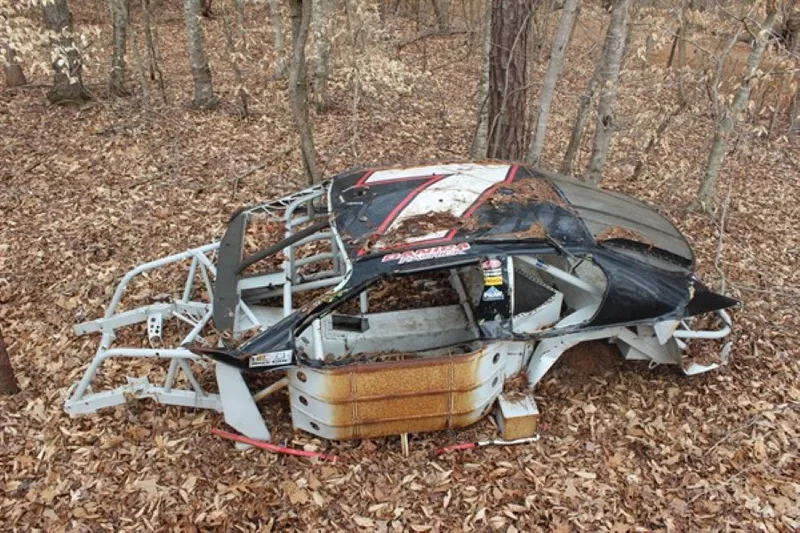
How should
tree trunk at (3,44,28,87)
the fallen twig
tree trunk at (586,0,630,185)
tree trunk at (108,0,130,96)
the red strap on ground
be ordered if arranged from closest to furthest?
the red strap on ground < tree trunk at (586,0,630,185) < tree trunk at (108,0,130,96) < tree trunk at (3,44,28,87) < the fallen twig

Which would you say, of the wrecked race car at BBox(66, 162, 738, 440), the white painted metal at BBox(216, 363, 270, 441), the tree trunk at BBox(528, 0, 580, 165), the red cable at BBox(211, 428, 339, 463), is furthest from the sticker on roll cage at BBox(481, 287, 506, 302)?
the tree trunk at BBox(528, 0, 580, 165)

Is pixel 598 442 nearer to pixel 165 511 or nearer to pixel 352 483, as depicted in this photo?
pixel 352 483

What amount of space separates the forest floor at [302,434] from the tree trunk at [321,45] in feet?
6.04

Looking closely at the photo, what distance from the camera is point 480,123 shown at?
24.2ft

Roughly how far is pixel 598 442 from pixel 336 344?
83.5 inches

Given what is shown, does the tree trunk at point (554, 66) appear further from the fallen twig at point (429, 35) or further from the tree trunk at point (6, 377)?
the fallen twig at point (429, 35)

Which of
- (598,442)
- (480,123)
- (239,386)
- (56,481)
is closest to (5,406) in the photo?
(56,481)

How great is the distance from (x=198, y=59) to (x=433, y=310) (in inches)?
260

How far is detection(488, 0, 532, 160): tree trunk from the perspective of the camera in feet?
19.4

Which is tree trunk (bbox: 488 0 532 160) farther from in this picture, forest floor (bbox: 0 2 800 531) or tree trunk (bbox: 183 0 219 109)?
tree trunk (bbox: 183 0 219 109)

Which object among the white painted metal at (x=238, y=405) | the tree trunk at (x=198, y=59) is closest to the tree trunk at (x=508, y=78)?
the white painted metal at (x=238, y=405)

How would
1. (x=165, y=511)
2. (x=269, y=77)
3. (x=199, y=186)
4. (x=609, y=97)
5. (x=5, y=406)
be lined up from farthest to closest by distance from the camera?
(x=269, y=77) < (x=199, y=186) < (x=609, y=97) < (x=5, y=406) < (x=165, y=511)

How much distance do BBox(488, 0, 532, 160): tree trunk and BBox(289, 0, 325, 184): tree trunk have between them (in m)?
2.03

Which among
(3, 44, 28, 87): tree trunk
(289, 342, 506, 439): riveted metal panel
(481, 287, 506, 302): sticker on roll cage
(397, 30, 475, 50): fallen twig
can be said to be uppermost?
(397, 30, 475, 50): fallen twig
